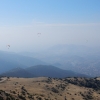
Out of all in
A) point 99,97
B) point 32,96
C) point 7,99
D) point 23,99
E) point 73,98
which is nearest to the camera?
point 7,99

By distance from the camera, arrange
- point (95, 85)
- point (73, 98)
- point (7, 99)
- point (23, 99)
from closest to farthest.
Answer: point (7, 99)
point (23, 99)
point (73, 98)
point (95, 85)

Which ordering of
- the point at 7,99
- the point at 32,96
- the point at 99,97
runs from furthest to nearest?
the point at 99,97 → the point at 32,96 → the point at 7,99

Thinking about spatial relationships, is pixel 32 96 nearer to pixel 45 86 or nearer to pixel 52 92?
pixel 52 92

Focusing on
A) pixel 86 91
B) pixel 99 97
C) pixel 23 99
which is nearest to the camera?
pixel 23 99

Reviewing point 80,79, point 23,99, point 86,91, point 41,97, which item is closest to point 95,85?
point 80,79

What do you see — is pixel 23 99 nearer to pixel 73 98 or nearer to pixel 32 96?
pixel 32 96

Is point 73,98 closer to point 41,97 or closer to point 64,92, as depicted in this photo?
point 64,92

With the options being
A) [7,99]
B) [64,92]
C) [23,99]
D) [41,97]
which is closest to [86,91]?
[64,92]

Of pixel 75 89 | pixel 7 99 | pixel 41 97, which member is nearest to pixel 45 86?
pixel 75 89

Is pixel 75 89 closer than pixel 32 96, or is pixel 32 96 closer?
pixel 32 96

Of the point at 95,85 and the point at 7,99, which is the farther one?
the point at 95,85
